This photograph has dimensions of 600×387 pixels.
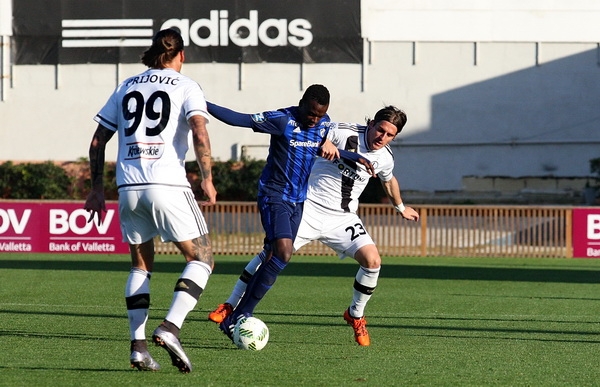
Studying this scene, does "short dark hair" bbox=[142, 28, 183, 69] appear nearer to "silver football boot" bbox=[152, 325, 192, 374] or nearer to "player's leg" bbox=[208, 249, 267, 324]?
"silver football boot" bbox=[152, 325, 192, 374]

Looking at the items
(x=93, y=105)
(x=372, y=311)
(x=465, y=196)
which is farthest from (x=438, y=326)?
(x=93, y=105)

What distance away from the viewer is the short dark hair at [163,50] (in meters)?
7.57

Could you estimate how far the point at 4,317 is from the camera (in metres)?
11.4

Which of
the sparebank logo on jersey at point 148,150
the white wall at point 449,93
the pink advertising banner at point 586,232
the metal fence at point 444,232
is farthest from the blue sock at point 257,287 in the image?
the white wall at point 449,93

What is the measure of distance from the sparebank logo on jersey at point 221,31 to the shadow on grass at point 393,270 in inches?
745

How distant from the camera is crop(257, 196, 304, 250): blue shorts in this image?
9.55 meters

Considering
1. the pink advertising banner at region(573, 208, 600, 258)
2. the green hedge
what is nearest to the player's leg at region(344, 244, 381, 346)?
the pink advertising banner at region(573, 208, 600, 258)

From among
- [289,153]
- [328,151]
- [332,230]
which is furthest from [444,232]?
[328,151]

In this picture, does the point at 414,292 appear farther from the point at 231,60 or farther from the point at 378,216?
the point at 231,60

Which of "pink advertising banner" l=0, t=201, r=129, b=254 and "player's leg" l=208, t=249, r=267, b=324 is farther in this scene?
"pink advertising banner" l=0, t=201, r=129, b=254

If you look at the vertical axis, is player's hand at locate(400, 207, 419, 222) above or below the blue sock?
above

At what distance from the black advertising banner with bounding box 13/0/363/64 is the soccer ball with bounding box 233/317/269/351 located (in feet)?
107

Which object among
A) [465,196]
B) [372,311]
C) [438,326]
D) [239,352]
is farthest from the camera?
[465,196]

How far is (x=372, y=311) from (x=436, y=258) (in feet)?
43.8
